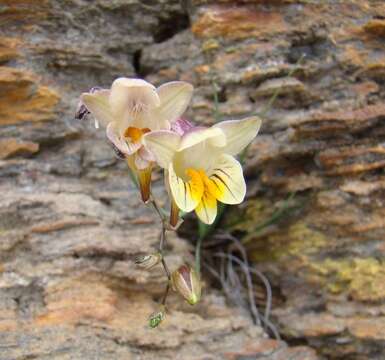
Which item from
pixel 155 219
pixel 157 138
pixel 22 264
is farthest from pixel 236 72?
pixel 22 264

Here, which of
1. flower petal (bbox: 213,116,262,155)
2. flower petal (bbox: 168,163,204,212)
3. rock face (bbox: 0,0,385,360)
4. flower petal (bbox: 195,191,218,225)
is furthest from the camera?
rock face (bbox: 0,0,385,360)

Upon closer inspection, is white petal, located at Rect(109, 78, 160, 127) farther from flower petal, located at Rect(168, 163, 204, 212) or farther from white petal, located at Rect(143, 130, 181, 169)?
flower petal, located at Rect(168, 163, 204, 212)

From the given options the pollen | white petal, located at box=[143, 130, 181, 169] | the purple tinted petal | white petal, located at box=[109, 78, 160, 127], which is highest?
white petal, located at box=[109, 78, 160, 127]

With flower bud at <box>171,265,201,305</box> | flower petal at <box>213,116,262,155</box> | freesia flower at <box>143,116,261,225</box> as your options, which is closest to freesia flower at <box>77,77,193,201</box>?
freesia flower at <box>143,116,261,225</box>

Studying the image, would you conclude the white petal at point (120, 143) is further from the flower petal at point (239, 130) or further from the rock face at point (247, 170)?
the rock face at point (247, 170)

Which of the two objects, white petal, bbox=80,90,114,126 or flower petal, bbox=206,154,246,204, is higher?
white petal, bbox=80,90,114,126

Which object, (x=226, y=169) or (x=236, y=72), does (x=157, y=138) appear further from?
(x=236, y=72)

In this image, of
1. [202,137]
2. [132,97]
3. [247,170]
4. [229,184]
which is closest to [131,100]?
[132,97]
